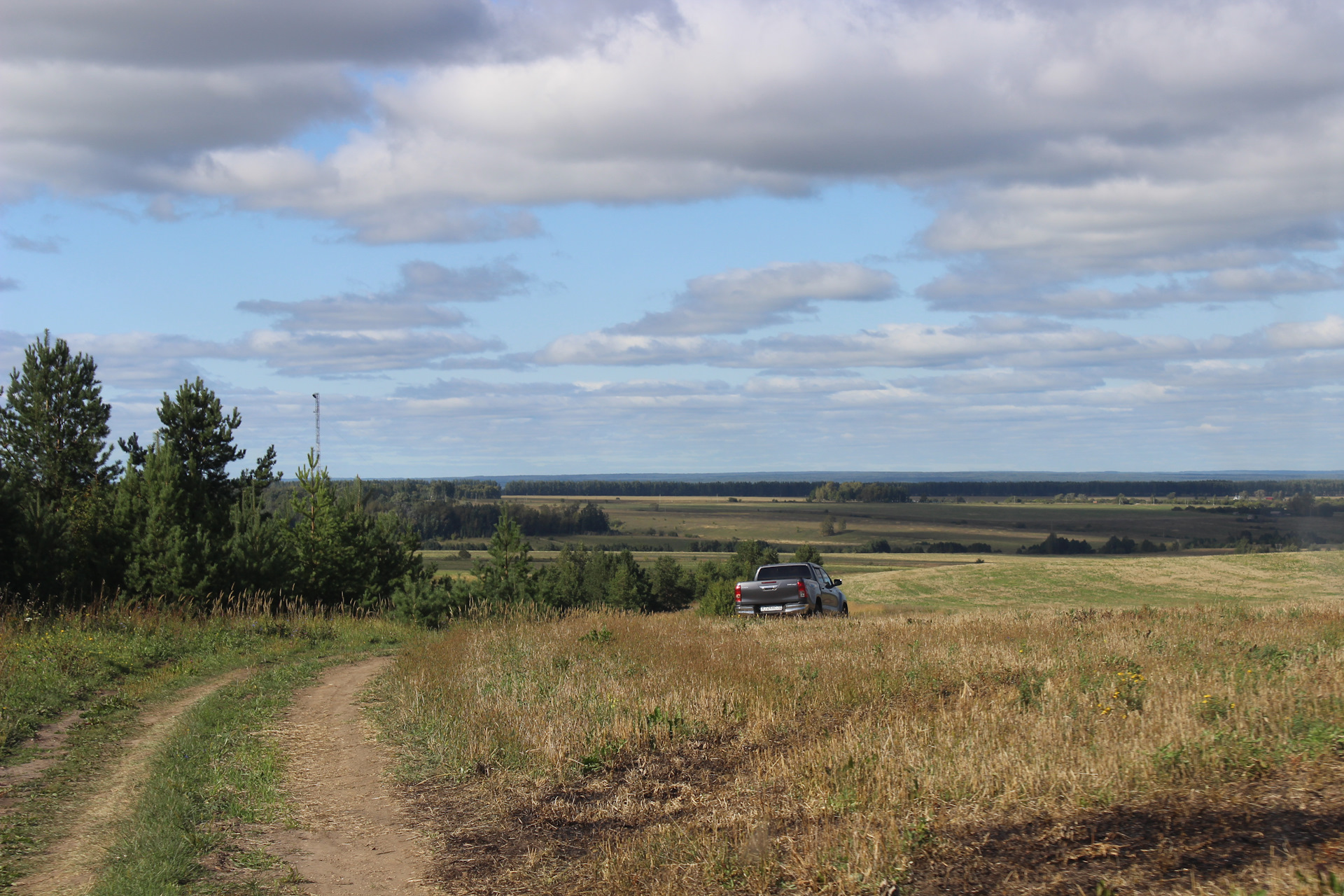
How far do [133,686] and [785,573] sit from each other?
625 inches

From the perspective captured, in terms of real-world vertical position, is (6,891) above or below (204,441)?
below

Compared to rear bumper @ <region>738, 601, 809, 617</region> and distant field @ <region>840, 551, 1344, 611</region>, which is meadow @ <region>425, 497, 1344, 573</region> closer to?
distant field @ <region>840, 551, 1344, 611</region>

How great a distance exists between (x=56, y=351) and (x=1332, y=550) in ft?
218

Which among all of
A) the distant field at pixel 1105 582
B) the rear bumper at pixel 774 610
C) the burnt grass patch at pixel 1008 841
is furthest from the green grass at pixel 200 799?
the distant field at pixel 1105 582

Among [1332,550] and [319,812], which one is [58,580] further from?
[1332,550]

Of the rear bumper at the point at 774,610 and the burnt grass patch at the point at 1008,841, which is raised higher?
the burnt grass patch at the point at 1008,841

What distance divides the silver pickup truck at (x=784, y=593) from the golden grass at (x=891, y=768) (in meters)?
11.0

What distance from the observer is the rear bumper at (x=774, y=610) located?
2459cm

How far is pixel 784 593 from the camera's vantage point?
24688 millimetres

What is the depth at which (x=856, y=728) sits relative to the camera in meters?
8.55

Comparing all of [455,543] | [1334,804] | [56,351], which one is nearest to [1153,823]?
[1334,804]

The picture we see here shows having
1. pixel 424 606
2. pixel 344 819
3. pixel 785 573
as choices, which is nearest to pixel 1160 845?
pixel 344 819

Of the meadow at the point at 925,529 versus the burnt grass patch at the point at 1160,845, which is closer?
the burnt grass patch at the point at 1160,845

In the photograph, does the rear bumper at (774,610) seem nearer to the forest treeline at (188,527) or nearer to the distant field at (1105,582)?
the forest treeline at (188,527)
